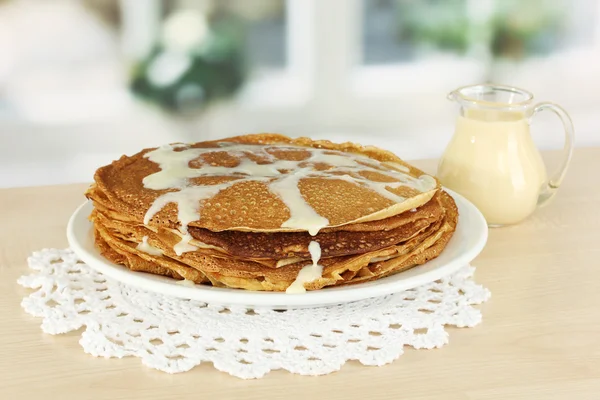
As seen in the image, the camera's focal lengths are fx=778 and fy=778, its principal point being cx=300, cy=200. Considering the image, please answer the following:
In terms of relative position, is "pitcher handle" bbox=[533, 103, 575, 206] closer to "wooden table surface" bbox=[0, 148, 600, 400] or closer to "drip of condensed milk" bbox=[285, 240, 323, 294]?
"wooden table surface" bbox=[0, 148, 600, 400]

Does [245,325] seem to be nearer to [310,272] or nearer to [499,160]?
[310,272]

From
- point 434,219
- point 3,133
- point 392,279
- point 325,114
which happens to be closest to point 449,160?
point 434,219

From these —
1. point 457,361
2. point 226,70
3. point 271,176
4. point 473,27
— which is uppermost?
point 271,176

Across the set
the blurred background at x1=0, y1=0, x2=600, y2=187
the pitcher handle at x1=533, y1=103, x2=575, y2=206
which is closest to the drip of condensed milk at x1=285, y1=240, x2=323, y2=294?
the pitcher handle at x1=533, y1=103, x2=575, y2=206

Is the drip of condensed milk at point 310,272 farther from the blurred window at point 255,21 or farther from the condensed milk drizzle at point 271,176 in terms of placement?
the blurred window at point 255,21

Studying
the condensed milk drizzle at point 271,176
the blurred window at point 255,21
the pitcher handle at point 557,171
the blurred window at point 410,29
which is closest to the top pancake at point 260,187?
the condensed milk drizzle at point 271,176

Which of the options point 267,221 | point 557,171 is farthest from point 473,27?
point 267,221
